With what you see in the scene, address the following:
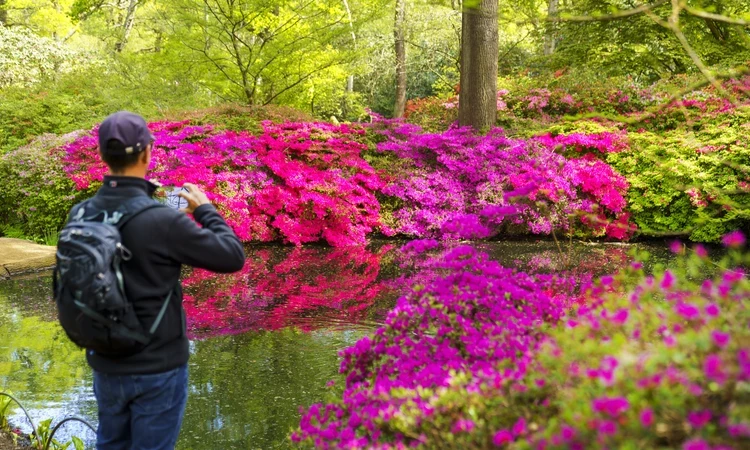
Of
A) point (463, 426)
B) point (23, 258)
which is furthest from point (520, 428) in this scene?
point (23, 258)

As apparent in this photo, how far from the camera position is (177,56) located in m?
11.6

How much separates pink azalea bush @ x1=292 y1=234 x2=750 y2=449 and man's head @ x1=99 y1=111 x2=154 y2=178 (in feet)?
3.45

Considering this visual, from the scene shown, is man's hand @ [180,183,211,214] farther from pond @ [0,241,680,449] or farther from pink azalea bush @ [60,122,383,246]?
pink azalea bush @ [60,122,383,246]

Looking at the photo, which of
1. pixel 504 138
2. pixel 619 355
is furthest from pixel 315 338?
pixel 504 138

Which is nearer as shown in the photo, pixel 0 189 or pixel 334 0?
pixel 0 189

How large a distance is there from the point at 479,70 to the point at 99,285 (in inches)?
368

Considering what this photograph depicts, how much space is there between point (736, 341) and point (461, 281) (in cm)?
145

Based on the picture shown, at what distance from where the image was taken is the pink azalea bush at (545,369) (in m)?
1.20

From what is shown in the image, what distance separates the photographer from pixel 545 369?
1.65 metres

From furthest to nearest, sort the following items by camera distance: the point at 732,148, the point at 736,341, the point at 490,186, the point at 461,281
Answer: the point at 490,186, the point at 732,148, the point at 461,281, the point at 736,341

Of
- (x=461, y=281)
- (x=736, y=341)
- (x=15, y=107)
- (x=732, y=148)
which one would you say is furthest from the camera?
(x=15, y=107)

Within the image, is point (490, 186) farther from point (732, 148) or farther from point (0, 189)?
point (0, 189)

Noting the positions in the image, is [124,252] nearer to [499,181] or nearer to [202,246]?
[202,246]

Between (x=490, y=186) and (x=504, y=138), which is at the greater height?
(x=504, y=138)
